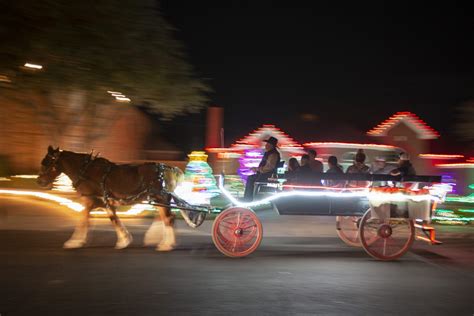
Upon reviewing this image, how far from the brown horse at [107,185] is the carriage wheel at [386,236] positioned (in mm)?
3349

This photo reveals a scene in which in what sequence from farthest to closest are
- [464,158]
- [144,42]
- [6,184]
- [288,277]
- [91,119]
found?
[464,158] < [6,184] < [91,119] < [144,42] < [288,277]

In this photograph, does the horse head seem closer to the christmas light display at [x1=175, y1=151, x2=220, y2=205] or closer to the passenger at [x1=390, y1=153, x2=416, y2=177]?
the christmas light display at [x1=175, y1=151, x2=220, y2=205]

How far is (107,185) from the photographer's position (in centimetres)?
870

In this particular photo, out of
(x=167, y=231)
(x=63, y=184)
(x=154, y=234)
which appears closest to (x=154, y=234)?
(x=154, y=234)

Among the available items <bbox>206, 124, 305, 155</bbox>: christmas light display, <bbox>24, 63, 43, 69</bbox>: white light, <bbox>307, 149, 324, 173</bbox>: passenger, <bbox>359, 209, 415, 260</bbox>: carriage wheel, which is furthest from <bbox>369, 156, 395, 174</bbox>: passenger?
<bbox>206, 124, 305, 155</bbox>: christmas light display

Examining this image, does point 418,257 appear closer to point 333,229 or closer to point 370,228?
point 370,228

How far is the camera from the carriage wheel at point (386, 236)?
8.48 m

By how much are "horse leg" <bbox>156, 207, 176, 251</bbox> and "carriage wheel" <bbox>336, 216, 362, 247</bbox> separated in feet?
10.7

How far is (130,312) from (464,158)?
1941 centimetres

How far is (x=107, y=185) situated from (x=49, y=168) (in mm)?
1051

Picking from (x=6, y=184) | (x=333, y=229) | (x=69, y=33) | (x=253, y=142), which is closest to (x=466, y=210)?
(x=333, y=229)

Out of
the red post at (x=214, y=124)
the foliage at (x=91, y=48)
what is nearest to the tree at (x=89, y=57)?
the foliage at (x=91, y=48)

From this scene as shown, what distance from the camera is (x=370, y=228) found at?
862 cm

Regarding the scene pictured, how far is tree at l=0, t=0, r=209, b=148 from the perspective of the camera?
32.2 feet
